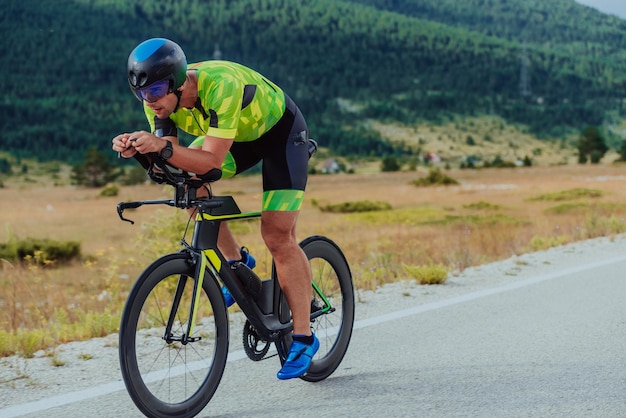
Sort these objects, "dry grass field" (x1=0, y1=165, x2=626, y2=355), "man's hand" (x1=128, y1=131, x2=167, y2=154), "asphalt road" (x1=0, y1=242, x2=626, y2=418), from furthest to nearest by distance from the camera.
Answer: "dry grass field" (x1=0, y1=165, x2=626, y2=355), "asphalt road" (x1=0, y1=242, x2=626, y2=418), "man's hand" (x1=128, y1=131, x2=167, y2=154)

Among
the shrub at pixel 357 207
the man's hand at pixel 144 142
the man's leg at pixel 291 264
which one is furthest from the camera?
the shrub at pixel 357 207

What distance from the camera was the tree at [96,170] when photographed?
353 feet

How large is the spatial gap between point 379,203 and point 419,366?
142 feet

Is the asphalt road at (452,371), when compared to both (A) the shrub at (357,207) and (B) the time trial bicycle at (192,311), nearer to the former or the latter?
(B) the time trial bicycle at (192,311)

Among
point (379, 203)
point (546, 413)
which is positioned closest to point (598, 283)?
point (546, 413)

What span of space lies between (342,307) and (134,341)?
186 centimetres

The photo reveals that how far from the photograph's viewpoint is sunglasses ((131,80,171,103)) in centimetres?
384

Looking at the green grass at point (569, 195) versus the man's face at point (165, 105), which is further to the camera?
the green grass at point (569, 195)

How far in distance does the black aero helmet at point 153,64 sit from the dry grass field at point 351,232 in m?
2.59

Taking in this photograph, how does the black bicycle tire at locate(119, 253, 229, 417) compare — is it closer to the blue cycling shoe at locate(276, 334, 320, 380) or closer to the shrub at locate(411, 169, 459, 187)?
the blue cycling shoe at locate(276, 334, 320, 380)

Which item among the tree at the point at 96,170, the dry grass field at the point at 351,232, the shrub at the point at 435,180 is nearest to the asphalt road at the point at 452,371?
the dry grass field at the point at 351,232

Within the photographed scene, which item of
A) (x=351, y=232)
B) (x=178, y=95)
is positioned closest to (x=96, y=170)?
(x=351, y=232)

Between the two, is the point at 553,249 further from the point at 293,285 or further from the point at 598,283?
the point at 293,285

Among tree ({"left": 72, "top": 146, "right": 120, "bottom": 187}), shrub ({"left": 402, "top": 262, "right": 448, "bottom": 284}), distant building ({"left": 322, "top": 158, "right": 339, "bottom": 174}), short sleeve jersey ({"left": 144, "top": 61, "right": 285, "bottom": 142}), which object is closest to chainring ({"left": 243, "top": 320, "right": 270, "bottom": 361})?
short sleeve jersey ({"left": 144, "top": 61, "right": 285, "bottom": 142})
